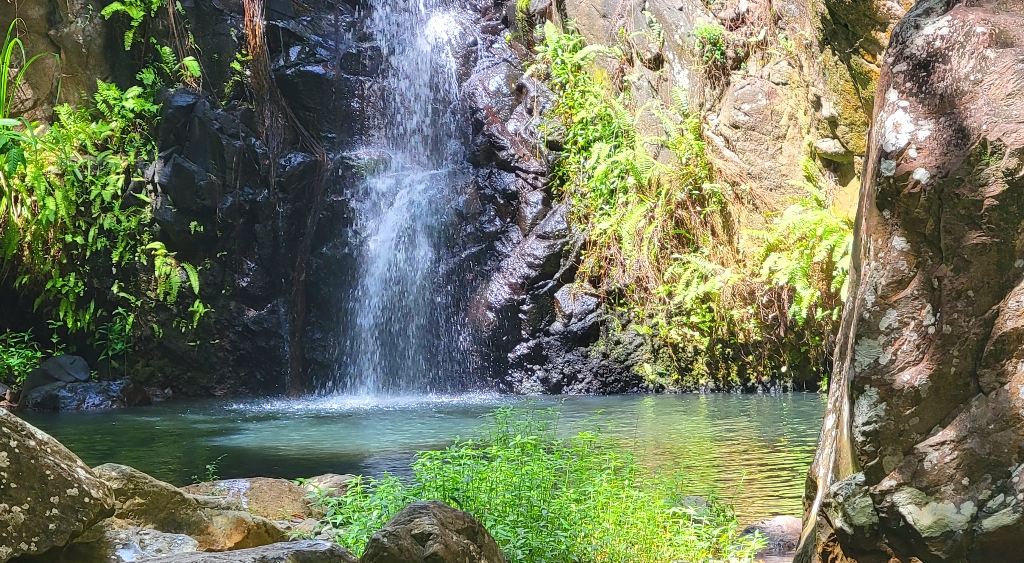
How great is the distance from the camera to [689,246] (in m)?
11.4

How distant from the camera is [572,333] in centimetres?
1112

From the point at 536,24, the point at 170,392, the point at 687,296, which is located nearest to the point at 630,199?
the point at 687,296

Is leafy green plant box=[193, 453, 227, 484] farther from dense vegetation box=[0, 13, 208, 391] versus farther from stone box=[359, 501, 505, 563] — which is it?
dense vegetation box=[0, 13, 208, 391]

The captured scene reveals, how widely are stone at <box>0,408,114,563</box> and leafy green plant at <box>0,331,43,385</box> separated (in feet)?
31.2

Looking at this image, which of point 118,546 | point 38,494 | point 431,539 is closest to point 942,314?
point 431,539

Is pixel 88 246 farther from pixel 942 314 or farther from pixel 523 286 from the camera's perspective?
pixel 942 314

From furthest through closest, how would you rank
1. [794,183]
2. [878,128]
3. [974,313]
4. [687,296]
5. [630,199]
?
1. [630,199]
2. [687,296]
3. [794,183]
4. [878,128]
5. [974,313]

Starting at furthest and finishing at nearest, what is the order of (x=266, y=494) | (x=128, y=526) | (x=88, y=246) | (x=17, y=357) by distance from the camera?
(x=88, y=246) < (x=17, y=357) < (x=266, y=494) < (x=128, y=526)

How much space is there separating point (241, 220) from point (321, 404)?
11.1 feet

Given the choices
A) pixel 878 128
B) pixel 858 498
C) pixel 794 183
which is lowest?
pixel 858 498

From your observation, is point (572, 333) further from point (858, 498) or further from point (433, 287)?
point (858, 498)

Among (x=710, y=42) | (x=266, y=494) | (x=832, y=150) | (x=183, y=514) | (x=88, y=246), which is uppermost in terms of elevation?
(x=710, y=42)

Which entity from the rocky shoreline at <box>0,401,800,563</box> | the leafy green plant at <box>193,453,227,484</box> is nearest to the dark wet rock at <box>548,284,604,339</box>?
the leafy green plant at <box>193,453,227,484</box>

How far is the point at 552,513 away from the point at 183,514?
160cm
